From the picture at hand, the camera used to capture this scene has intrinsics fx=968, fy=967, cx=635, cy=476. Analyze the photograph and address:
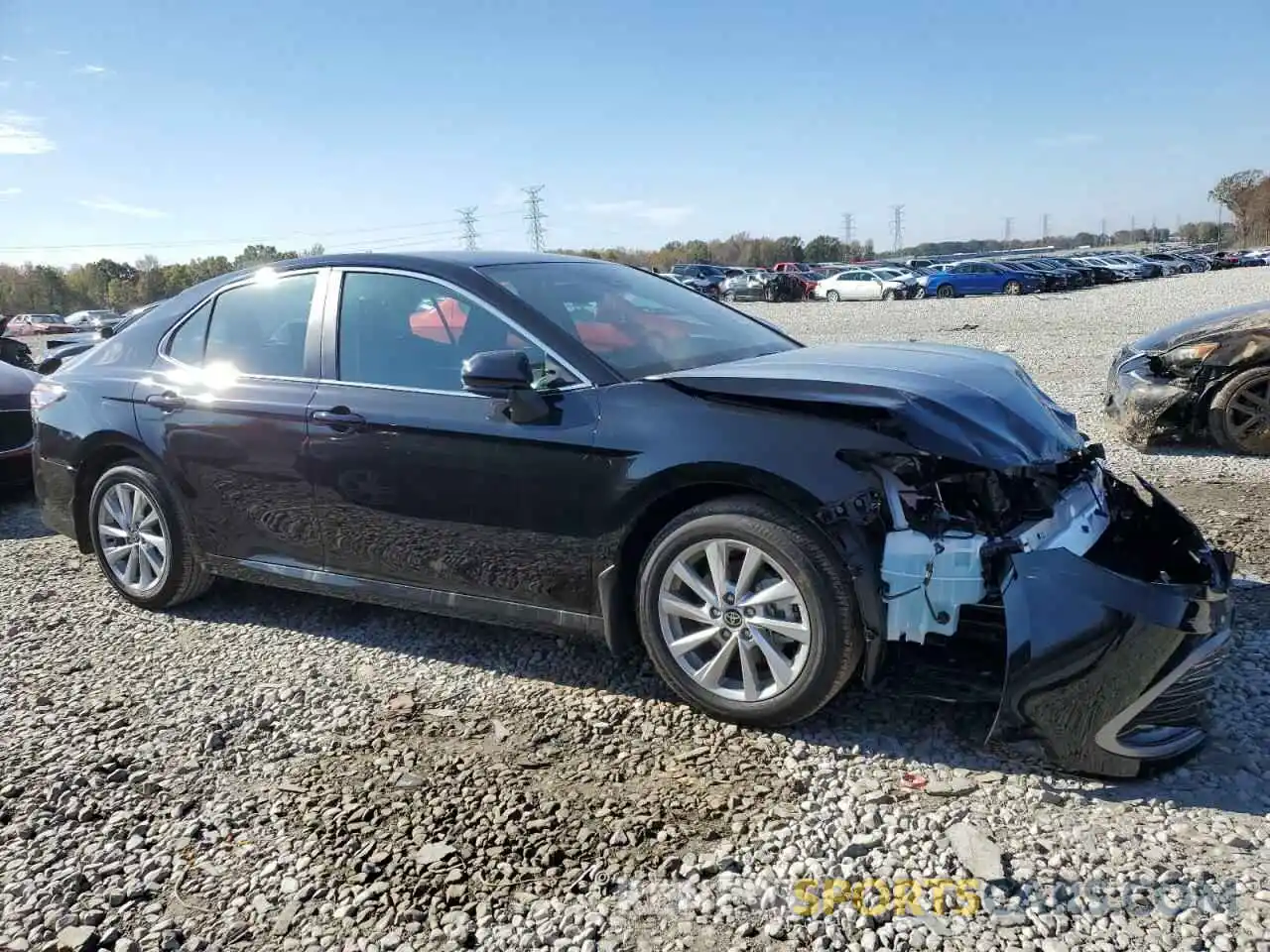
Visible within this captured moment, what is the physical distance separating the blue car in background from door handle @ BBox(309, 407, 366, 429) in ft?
121

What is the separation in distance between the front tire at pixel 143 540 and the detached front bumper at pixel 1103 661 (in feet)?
12.0

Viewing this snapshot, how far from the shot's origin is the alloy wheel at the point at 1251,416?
270 inches

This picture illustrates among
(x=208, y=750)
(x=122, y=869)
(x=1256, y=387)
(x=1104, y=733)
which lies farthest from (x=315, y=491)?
(x=1256, y=387)

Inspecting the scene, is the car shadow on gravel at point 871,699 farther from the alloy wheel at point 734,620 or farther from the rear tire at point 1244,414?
the rear tire at point 1244,414

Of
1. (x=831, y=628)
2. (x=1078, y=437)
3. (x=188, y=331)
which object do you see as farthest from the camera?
(x=188, y=331)

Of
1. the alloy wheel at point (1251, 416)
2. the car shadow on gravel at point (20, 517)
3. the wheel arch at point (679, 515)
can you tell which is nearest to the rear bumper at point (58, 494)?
the car shadow on gravel at point (20, 517)

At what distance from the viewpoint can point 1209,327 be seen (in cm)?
716

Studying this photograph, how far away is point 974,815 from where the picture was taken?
278 centimetres

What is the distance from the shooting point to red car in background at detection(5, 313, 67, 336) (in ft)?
151

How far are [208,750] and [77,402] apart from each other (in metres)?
2.38

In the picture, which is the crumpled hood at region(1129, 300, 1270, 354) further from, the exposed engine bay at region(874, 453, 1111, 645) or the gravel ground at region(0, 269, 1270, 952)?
the exposed engine bay at region(874, 453, 1111, 645)

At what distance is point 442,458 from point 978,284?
37898mm

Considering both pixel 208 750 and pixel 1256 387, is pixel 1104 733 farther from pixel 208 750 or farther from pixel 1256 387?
pixel 1256 387

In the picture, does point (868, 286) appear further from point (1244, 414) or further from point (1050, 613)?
point (1050, 613)
